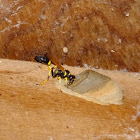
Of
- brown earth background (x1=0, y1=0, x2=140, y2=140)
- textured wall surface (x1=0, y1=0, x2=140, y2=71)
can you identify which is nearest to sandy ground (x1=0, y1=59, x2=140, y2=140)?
brown earth background (x1=0, y1=0, x2=140, y2=140)

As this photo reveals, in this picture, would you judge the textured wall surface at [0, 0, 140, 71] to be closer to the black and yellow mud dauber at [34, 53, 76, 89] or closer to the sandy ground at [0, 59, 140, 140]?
the black and yellow mud dauber at [34, 53, 76, 89]

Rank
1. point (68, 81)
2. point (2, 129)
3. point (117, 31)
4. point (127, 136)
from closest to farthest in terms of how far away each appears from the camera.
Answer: point (2, 129) < point (127, 136) < point (68, 81) < point (117, 31)

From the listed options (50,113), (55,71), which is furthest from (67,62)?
(50,113)

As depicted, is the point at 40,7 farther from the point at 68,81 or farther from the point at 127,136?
the point at 127,136

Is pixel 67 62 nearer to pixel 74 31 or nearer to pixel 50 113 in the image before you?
pixel 74 31

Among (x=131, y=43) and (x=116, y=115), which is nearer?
(x=116, y=115)

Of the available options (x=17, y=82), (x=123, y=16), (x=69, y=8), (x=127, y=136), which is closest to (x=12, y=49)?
(x=17, y=82)

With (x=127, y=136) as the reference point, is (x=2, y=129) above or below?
above
